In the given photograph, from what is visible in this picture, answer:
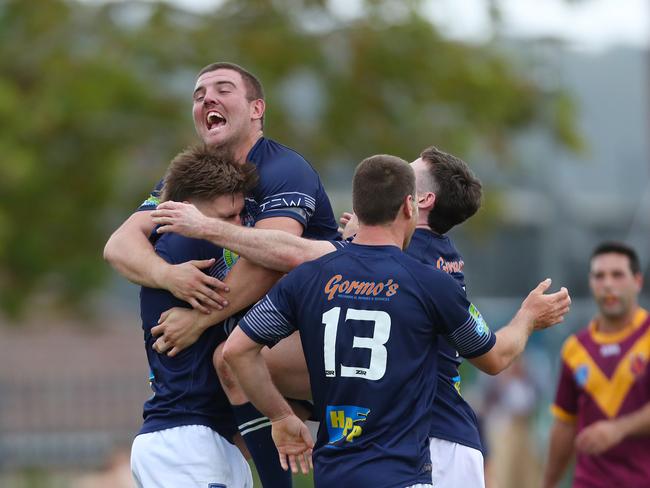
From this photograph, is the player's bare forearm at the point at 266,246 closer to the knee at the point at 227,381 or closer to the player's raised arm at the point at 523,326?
the knee at the point at 227,381

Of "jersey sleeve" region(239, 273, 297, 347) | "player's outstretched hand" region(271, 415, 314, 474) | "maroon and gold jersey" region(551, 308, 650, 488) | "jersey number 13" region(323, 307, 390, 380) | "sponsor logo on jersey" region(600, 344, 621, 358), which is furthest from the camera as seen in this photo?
"sponsor logo on jersey" region(600, 344, 621, 358)

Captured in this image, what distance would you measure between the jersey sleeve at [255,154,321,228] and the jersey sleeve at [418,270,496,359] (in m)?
0.89

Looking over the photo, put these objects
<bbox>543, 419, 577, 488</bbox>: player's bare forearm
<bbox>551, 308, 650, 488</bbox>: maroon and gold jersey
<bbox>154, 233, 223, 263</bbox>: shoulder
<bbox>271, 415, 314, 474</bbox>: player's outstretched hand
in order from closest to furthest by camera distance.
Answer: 1. <bbox>271, 415, 314, 474</bbox>: player's outstretched hand
2. <bbox>154, 233, 223, 263</bbox>: shoulder
3. <bbox>551, 308, 650, 488</bbox>: maroon and gold jersey
4. <bbox>543, 419, 577, 488</bbox>: player's bare forearm

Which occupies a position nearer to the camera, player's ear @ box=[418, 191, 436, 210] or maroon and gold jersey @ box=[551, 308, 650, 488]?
player's ear @ box=[418, 191, 436, 210]

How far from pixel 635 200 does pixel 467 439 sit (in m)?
35.5

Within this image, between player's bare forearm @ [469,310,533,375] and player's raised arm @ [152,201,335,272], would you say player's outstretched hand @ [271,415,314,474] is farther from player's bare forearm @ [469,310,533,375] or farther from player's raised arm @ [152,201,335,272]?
player's bare forearm @ [469,310,533,375]

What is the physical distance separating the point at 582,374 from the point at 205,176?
151 inches

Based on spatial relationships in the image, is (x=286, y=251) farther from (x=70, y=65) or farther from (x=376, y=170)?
(x=70, y=65)

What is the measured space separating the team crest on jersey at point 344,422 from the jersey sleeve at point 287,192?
1.01 metres

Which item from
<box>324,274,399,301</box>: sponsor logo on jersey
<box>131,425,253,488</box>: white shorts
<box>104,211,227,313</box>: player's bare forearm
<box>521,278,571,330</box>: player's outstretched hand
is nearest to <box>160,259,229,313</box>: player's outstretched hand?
<box>104,211,227,313</box>: player's bare forearm

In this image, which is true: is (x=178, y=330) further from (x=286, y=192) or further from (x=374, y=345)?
(x=374, y=345)

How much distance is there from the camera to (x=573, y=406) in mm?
9008

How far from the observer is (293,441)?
19.2 feet

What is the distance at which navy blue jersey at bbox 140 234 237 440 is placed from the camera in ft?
20.2
